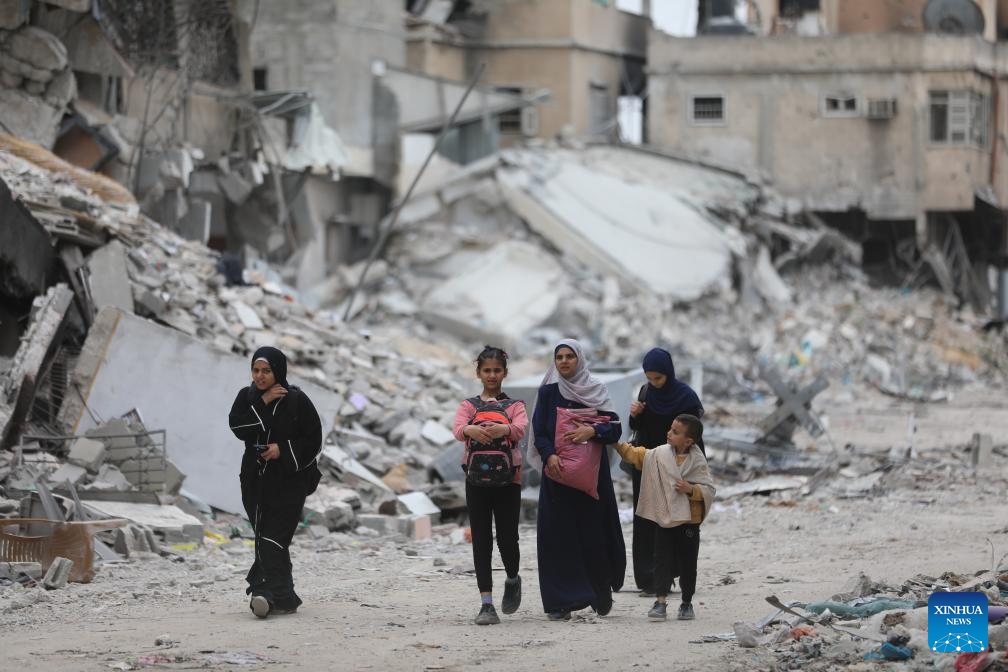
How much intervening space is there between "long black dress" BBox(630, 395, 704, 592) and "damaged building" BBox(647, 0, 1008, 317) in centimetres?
2739

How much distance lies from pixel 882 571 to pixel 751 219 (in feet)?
80.1

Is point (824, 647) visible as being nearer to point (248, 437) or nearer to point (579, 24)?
point (248, 437)

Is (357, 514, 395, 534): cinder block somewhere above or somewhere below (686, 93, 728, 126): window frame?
below

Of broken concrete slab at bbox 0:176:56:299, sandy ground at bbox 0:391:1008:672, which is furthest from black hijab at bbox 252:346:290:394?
broken concrete slab at bbox 0:176:56:299

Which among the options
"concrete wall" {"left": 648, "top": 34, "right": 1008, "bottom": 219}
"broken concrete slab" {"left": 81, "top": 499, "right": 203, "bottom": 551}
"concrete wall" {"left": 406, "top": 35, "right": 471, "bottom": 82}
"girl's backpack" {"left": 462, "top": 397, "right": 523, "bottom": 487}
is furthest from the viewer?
"concrete wall" {"left": 648, "top": 34, "right": 1008, "bottom": 219}

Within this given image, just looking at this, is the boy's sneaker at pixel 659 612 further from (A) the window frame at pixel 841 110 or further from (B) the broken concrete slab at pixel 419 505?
(A) the window frame at pixel 841 110

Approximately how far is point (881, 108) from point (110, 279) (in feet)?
84.2

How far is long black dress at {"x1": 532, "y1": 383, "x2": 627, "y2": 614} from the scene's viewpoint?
7.81 m

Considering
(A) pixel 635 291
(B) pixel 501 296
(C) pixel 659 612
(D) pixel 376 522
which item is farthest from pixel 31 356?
(A) pixel 635 291

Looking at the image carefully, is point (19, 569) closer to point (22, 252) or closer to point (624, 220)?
point (22, 252)

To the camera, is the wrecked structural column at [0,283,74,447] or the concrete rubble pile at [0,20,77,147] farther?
the concrete rubble pile at [0,20,77,147]

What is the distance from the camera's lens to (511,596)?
7.88 metres

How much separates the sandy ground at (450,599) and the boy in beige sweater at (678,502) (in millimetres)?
189

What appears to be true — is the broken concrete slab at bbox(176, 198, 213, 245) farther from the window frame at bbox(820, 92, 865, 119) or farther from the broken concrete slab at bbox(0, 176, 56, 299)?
the window frame at bbox(820, 92, 865, 119)
